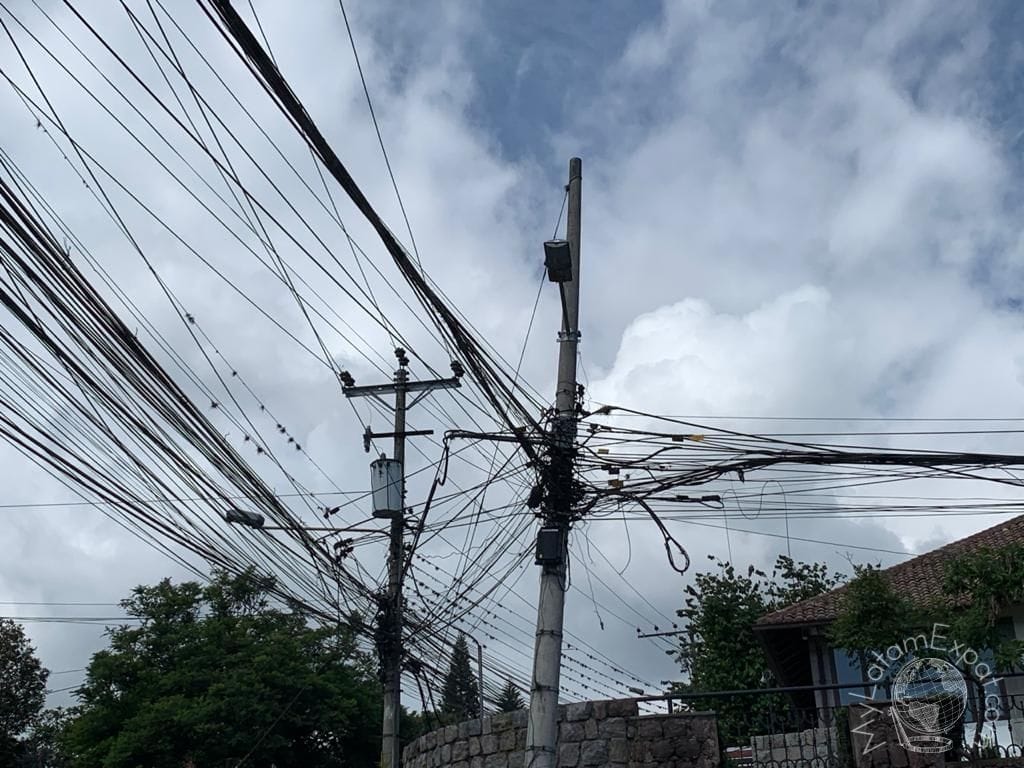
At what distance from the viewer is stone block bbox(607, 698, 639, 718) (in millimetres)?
12086

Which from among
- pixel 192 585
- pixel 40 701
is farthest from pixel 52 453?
pixel 40 701

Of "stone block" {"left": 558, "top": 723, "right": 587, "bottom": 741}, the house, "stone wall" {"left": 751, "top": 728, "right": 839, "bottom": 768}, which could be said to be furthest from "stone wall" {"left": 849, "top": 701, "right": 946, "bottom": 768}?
the house

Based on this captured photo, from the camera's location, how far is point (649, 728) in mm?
11898

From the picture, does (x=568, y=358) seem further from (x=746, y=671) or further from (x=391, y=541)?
(x=746, y=671)

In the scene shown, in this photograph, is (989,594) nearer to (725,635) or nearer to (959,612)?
(959,612)

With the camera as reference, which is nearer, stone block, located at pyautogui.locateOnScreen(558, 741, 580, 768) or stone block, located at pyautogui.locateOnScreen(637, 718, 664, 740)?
stone block, located at pyautogui.locateOnScreen(637, 718, 664, 740)

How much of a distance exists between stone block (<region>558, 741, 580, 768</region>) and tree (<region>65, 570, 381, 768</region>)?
1708 cm

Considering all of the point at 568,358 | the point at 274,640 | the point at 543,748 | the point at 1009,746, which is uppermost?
the point at 274,640

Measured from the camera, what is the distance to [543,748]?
30.2ft

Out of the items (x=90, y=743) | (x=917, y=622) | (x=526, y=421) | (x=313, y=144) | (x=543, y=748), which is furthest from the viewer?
(x=90, y=743)

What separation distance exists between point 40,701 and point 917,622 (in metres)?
32.7

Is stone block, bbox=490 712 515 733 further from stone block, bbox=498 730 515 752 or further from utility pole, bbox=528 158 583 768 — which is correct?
utility pole, bbox=528 158 583 768

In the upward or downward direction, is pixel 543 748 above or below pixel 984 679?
below

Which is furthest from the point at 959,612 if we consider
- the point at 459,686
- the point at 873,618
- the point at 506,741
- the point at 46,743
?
the point at 46,743
